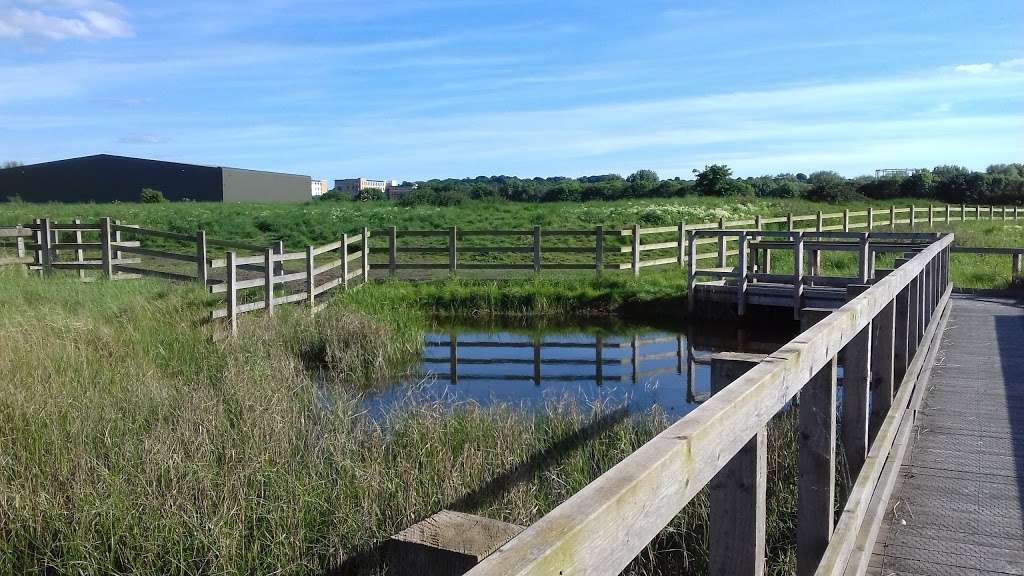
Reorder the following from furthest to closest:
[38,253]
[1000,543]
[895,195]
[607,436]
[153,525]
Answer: [895,195] < [38,253] < [607,436] < [153,525] < [1000,543]

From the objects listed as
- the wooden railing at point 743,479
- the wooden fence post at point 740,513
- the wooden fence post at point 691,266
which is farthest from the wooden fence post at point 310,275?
the wooden fence post at point 740,513

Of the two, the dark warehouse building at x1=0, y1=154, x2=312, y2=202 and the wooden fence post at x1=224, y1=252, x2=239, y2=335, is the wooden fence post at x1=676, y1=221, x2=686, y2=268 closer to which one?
the wooden fence post at x1=224, y1=252, x2=239, y2=335

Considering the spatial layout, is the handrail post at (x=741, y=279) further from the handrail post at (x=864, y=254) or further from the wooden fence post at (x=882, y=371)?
the wooden fence post at (x=882, y=371)

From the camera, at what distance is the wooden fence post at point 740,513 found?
2.24 metres

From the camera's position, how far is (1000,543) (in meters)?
3.87

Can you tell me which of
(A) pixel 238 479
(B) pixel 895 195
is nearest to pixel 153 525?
(A) pixel 238 479

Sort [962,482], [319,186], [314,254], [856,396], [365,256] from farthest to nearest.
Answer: [319,186] → [365,256] → [314,254] → [962,482] → [856,396]

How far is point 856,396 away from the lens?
4.16m

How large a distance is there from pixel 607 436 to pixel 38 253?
15336 millimetres

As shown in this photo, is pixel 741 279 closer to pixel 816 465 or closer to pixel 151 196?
pixel 816 465

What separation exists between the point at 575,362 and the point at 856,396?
9005 mm

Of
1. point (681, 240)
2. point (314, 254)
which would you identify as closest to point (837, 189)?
point (681, 240)

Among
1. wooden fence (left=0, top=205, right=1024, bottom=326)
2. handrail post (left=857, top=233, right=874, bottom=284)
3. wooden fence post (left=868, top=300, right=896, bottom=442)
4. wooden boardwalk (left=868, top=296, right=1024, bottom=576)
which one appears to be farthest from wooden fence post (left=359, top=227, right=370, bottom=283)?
wooden fence post (left=868, top=300, right=896, bottom=442)

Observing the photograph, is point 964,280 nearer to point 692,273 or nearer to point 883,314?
point 692,273
